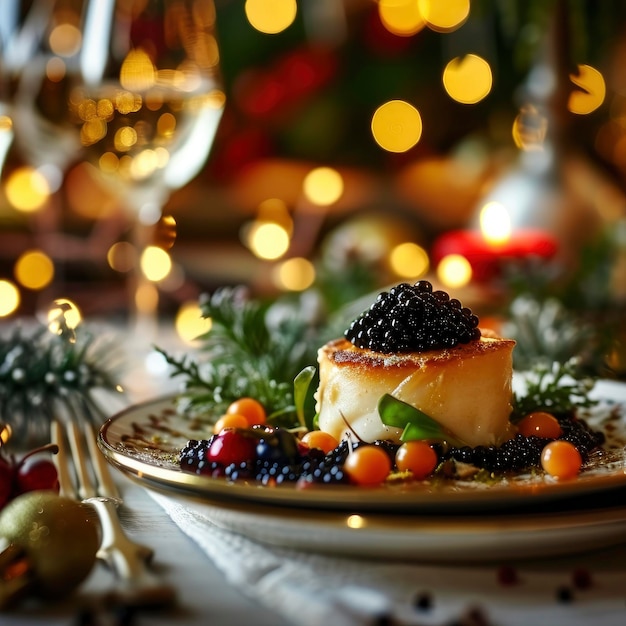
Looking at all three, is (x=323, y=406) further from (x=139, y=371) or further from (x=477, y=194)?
(x=477, y=194)

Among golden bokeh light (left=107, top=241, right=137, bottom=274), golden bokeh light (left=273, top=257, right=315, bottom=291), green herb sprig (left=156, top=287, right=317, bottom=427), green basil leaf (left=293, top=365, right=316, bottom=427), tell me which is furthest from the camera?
golden bokeh light (left=107, top=241, right=137, bottom=274)

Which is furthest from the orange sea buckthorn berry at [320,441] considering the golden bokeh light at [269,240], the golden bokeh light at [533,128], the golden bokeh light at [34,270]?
the golden bokeh light at [34,270]

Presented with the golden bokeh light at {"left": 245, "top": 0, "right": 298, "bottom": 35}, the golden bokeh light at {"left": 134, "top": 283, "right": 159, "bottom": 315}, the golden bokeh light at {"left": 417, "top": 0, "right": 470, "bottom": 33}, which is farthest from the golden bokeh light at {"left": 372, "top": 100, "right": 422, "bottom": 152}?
the golden bokeh light at {"left": 134, "top": 283, "right": 159, "bottom": 315}

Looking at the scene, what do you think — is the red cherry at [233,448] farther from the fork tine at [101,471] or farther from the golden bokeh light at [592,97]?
the golden bokeh light at [592,97]

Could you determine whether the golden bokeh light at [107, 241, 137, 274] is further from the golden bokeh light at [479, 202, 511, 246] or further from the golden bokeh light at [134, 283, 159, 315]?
the golden bokeh light at [479, 202, 511, 246]

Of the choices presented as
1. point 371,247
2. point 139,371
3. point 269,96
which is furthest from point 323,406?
point 269,96

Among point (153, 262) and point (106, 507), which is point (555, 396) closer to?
point (106, 507)
